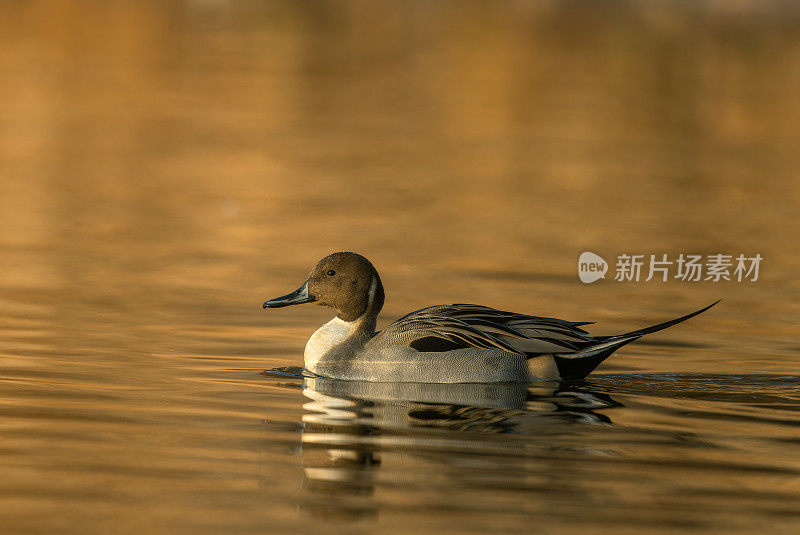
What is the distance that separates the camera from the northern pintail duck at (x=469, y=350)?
9.58 m

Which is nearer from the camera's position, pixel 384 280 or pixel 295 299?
pixel 295 299

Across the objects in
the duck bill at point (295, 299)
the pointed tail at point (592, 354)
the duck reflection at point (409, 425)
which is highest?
the duck bill at point (295, 299)

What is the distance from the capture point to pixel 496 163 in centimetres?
2164

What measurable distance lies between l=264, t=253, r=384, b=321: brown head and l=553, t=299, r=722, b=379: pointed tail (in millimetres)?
1303

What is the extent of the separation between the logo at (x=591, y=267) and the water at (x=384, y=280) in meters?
0.15

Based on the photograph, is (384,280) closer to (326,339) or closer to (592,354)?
(326,339)

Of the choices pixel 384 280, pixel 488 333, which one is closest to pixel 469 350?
pixel 488 333

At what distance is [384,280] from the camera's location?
1327cm

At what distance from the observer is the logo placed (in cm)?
1370

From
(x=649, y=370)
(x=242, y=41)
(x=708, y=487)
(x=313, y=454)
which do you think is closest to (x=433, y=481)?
(x=313, y=454)

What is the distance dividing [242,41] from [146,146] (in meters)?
17.2

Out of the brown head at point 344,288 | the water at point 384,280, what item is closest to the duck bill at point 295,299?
the brown head at point 344,288

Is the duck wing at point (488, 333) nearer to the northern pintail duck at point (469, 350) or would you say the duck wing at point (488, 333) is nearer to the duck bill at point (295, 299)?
the northern pintail duck at point (469, 350)

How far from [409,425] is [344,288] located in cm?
201
